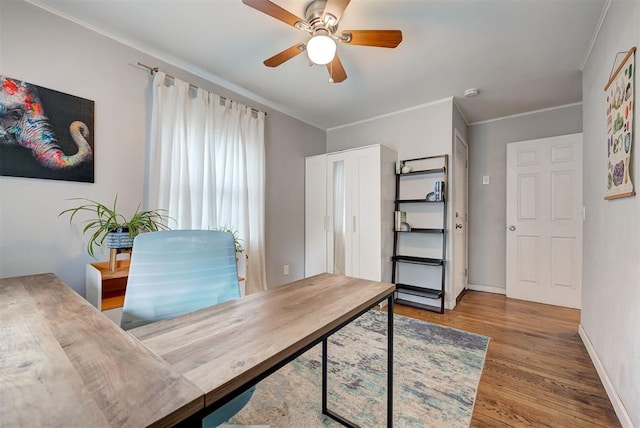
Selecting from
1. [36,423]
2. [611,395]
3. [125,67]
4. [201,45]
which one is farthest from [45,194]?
[611,395]

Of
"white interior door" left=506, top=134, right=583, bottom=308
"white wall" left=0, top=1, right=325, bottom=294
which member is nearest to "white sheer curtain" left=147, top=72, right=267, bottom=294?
"white wall" left=0, top=1, right=325, bottom=294

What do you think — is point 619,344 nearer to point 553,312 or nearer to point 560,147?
point 553,312

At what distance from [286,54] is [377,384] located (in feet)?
7.83

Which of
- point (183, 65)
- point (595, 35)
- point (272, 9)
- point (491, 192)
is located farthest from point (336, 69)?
point (491, 192)

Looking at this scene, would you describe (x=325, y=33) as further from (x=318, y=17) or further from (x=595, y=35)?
(x=595, y=35)

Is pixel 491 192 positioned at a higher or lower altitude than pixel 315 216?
higher

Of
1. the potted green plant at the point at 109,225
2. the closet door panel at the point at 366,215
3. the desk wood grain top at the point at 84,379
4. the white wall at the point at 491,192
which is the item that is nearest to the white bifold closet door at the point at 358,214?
the closet door panel at the point at 366,215

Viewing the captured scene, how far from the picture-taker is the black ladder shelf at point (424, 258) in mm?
3072

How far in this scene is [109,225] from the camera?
1.82 meters

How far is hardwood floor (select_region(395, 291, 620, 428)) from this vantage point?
4.78 ft

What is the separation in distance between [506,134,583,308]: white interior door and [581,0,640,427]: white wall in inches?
41.3

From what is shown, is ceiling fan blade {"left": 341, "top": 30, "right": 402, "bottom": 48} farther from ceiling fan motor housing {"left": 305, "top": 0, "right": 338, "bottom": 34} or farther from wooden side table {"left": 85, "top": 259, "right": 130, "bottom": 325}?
wooden side table {"left": 85, "top": 259, "right": 130, "bottom": 325}

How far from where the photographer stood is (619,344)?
1463 mm

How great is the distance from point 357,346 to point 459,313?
1.46 metres
